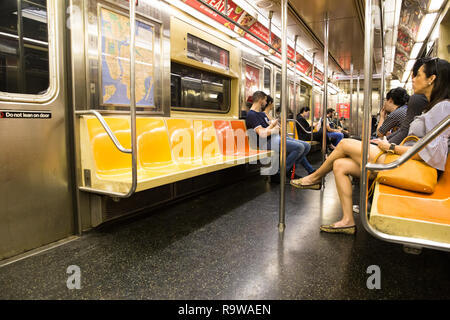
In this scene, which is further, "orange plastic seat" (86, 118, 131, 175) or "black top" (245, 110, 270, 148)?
"black top" (245, 110, 270, 148)

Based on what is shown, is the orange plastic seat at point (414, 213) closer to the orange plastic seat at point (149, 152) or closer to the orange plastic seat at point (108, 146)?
the orange plastic seat at point (149, 152)

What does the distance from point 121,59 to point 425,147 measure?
98.8 inches

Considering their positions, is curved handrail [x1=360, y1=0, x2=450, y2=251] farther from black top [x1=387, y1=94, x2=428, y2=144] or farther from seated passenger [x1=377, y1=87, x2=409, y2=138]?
seated passenger [x1=377, y1=87, x2=409, y2=138]

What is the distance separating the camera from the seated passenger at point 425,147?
1668 millimetres

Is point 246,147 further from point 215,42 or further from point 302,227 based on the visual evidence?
point 302,227

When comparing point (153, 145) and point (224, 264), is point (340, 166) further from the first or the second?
point (153, 145)

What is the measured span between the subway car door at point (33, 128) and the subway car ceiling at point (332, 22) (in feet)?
4.34

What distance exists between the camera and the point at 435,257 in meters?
2.02

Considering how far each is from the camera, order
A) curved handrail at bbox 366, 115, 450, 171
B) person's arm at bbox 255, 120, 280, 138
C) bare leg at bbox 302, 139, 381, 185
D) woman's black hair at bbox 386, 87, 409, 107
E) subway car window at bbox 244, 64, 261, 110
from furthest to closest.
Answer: subway car window at bbox 244, 64, 261, 110 < person's arm at bbox 255, 120, 280, 138 < woman's black hair at bbox 386, 87, 409, 107 < bare leg at bbox 302, 139, 381, 185 < curved handrail at bbox 366, 115, 450, 171

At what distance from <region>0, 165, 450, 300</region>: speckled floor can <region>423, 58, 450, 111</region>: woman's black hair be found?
109 centimetres

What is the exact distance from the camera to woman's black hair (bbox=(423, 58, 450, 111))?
72.2 inches

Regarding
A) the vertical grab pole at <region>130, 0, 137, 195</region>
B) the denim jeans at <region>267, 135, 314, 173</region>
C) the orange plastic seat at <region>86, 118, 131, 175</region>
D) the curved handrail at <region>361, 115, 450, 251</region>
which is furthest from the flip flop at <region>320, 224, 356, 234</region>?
the denim jeans at <region>267, 135, 314, 173</region>

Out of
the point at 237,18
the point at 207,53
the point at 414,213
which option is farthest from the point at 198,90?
the point at 414,213

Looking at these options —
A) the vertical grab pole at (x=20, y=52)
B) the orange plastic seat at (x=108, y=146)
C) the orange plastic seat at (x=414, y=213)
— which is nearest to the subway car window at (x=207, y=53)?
the orange plastic seat at (x=108, y=146)
